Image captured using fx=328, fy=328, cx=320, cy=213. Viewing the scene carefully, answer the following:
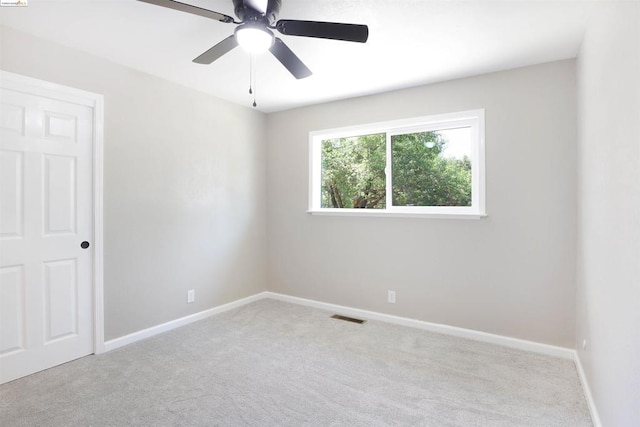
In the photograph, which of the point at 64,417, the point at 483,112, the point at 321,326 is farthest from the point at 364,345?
the point at 483,112

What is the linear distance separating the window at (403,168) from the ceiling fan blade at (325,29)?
5.82ft

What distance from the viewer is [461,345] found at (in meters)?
2.88

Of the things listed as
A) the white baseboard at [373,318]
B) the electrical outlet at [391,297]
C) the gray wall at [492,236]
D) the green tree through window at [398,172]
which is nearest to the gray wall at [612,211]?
the gray wall at [492,236]

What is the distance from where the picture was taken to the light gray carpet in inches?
75.2

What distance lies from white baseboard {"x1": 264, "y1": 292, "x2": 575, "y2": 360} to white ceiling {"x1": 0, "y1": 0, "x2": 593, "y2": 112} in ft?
7.69

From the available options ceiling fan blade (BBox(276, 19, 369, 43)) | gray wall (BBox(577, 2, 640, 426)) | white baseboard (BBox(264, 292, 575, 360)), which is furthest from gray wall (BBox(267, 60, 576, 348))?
ceiling fan blade (BBox(276, 19, 369, 43))

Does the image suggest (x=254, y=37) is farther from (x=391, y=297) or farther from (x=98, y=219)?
(x=391, y=297)

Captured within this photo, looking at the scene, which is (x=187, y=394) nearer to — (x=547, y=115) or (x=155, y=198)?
(x=155, y=198)

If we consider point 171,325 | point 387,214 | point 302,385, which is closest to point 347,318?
point 387,214

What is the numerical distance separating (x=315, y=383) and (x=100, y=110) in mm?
2739

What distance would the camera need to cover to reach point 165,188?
126 inches

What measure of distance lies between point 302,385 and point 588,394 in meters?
1.81

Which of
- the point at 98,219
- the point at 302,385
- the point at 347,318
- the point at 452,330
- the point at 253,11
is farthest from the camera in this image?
the point at 347,318

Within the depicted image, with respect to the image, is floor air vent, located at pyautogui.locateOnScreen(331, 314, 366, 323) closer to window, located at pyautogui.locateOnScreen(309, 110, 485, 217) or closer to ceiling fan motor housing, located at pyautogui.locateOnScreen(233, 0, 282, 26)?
window, located at pyautogui.locateOnScreen(309, 110, 485, 217)
